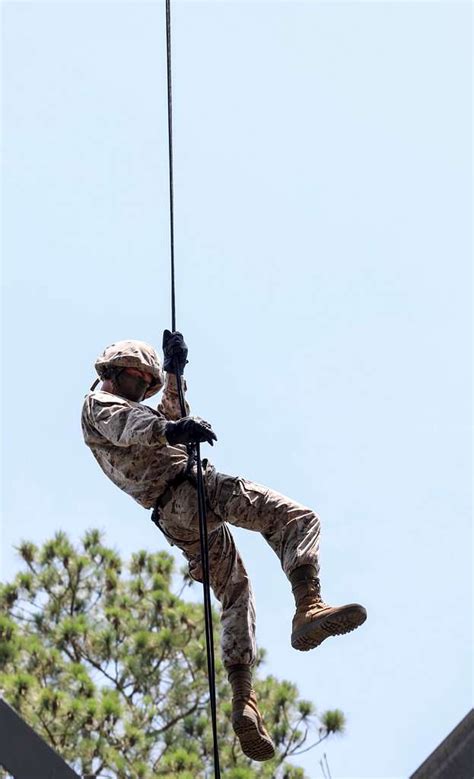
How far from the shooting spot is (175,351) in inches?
243

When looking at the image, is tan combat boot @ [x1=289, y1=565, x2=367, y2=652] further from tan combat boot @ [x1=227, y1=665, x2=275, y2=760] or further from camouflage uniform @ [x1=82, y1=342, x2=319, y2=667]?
tan combat boot @ [x1=227, y1=665, x2=275, y2=760]

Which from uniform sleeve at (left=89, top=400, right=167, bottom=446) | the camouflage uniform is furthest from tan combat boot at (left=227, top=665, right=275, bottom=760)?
uniform sleeve at (left=89, top=400, right=167, bottom=446)


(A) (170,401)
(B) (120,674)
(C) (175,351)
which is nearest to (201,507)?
(C) (175,351)

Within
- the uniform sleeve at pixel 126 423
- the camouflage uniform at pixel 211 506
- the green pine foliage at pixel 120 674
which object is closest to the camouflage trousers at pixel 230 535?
the camouflage uniform at pixel 211 506

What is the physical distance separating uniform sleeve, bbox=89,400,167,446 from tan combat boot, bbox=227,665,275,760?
41.1 inches

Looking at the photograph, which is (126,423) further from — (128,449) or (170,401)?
(170,401)

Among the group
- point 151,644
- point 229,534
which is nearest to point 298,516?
point 229,534

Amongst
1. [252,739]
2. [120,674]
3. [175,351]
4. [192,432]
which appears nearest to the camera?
[192,432]

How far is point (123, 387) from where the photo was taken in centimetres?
632

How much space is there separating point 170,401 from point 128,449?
29.2 inches

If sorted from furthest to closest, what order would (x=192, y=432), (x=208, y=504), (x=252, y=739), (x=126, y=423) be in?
(x=208, y=504), (x=126, y=423), (x=252, y=739), (x=192, y=432)

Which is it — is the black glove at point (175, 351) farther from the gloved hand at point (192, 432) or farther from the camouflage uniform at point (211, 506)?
the gloved hand at point (192, 432)

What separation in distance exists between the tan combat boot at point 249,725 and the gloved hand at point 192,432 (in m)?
1.09

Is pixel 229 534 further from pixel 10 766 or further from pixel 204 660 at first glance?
pixel 204 660
